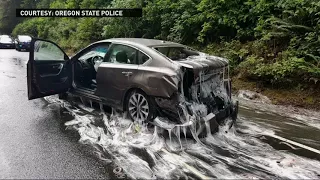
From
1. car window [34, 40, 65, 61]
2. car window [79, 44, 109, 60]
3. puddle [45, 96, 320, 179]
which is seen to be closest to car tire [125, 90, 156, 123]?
puddle [45, 96, 320, 179]

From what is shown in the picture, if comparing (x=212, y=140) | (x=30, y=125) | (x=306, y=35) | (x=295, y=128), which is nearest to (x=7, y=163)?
(x=30, y=125)

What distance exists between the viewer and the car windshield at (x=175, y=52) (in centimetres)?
512

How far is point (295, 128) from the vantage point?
218 inches

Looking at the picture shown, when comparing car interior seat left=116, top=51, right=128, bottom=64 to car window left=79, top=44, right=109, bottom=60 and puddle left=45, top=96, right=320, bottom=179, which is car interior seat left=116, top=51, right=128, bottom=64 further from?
puddle left=45, top=96, right=320, bottom=179

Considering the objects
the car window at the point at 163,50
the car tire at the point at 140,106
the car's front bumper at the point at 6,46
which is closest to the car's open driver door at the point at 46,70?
the car tire at the point at 140,106

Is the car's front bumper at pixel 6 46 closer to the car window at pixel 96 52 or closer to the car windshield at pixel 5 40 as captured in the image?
the car windshield at pixel 5 40

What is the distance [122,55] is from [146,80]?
0.88 metres

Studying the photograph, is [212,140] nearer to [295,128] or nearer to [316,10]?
[295,128]

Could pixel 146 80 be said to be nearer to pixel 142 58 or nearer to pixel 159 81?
pixel 159 81

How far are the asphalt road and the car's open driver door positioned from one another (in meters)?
0.52

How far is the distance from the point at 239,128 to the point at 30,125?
3974 millimetres

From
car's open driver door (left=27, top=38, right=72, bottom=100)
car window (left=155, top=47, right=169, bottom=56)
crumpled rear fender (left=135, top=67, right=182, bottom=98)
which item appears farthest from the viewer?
car's open driver door (left=27, top=38, right=72, bottom=100)

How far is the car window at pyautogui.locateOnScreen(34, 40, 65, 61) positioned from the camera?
5828mm

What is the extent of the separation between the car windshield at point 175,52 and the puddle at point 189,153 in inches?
54.3
